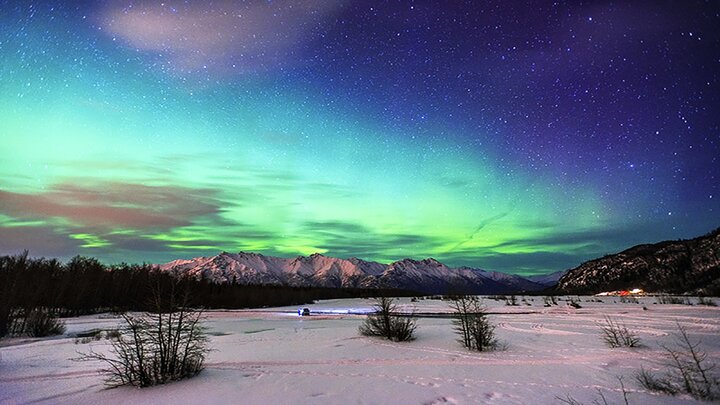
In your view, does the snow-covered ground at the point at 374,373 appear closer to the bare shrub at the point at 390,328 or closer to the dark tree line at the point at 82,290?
the bare shrub at the point at 390,328

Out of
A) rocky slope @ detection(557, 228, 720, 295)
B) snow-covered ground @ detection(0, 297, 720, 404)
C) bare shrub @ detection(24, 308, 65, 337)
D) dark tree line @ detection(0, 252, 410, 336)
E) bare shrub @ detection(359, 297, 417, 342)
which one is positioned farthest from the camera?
rocky slope @ detection(557, 228, 720, 295)

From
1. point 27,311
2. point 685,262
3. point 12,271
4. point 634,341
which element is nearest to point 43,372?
point 27,311

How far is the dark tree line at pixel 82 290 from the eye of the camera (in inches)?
950

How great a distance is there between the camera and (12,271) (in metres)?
38.9

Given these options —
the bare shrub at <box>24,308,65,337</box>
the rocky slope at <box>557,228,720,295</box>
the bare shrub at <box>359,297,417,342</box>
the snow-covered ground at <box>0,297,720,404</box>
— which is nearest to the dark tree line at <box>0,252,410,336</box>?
the bare shrub at <box>24,308,65,337</box>

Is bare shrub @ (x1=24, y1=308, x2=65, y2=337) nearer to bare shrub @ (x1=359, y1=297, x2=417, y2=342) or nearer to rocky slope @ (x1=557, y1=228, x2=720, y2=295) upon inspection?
bare shrub @ (x1=359, y1=297, x2=417, y2=342)

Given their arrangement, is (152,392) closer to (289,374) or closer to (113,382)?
(113,382)

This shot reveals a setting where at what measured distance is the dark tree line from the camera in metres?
24.1

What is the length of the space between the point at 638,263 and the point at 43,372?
121359mm

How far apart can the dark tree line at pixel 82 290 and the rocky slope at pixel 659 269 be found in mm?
60955

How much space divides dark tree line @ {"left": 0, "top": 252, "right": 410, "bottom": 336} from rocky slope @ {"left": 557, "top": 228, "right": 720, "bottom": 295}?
61.0 meters

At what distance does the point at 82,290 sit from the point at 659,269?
369 ft

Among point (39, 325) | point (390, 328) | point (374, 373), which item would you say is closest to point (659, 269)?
point (390, 328)

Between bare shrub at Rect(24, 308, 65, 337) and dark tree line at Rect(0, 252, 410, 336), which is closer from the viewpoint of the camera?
bare shrub at Rect(24, 308, 65, 337)
